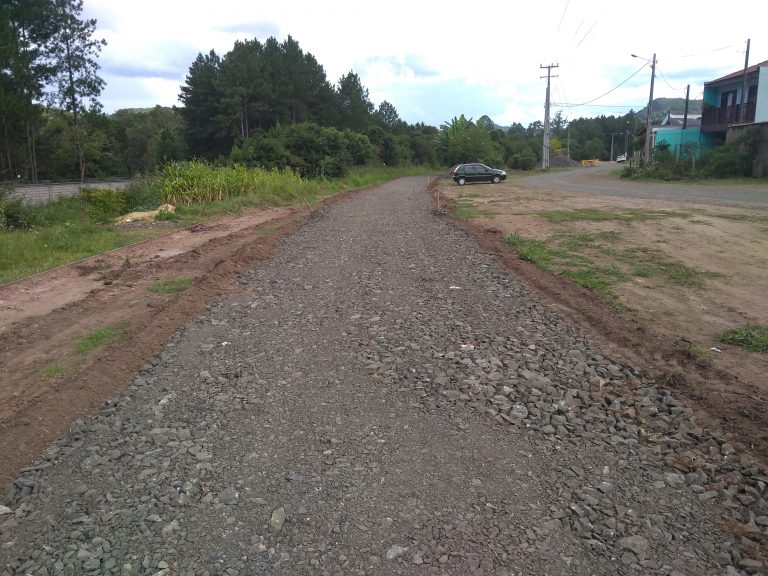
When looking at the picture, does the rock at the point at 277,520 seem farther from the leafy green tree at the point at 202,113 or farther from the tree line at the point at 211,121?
the leafy green tree at the point at 202,113

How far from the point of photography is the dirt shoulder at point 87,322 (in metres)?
4.80

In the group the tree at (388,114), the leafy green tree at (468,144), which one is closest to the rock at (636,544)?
the leafy green tree at (468,144)

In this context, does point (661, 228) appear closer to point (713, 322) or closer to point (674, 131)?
point (713, 322)

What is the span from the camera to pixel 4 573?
3057 millimetres

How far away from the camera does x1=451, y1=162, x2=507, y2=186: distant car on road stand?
1564 inches

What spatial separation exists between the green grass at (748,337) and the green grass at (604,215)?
414 inches

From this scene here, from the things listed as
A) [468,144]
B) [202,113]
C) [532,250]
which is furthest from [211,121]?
[532,250]

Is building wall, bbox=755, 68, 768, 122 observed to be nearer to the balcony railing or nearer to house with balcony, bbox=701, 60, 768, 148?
house with balcony, bbox=701, 60, 768, 148

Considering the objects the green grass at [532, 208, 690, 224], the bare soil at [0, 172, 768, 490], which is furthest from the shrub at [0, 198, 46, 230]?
the green grass at [532, 208, 690, 224]

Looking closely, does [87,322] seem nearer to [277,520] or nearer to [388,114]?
[277,520]

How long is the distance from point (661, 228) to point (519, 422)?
12.0m

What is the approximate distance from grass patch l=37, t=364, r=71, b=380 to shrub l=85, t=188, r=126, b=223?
15.2 meters

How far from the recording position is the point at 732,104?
42.7m

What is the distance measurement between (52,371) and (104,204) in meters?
16.9
